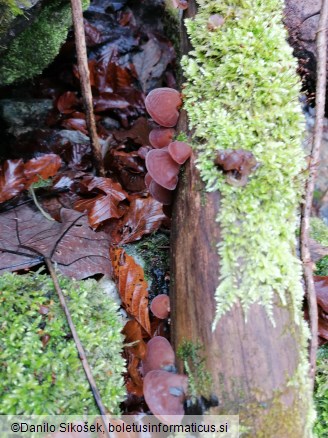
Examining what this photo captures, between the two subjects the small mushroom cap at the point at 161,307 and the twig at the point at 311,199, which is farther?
the small mushroom cap at the point at 161,307

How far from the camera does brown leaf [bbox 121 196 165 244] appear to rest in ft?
8.23

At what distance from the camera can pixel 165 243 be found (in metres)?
2.47

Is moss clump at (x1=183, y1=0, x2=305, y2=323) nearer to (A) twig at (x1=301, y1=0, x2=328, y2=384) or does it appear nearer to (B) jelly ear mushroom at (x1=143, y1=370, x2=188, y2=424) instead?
(A) twig at (x1=301, y1=0, x2=328, y2=384)

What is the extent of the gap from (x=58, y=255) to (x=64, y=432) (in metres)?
0.88

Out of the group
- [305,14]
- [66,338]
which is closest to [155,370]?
[66,338]

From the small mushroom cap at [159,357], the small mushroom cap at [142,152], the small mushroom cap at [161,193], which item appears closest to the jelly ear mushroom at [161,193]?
the small mushroom cap at [161,193]

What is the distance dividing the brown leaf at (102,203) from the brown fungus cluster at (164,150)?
24.2 inches

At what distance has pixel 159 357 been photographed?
5.75 feet

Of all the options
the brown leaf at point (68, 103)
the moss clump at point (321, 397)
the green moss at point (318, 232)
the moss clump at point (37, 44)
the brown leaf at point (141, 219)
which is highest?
the moss clump at point (37, 44)

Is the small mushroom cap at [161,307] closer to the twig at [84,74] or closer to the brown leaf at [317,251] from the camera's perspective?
the brown leaf at [317,251]

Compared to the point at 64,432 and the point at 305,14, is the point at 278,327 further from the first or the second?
the point at 305,14

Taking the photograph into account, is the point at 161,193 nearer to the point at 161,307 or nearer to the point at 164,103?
the point at 164,103

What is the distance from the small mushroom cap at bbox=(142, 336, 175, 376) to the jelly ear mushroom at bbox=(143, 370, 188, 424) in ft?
0.24

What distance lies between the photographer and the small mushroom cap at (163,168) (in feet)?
6.41
